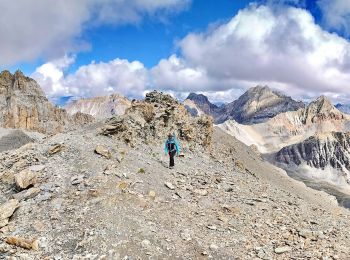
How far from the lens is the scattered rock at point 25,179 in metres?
21.4

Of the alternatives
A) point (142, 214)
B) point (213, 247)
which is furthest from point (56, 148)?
point (213, 247)

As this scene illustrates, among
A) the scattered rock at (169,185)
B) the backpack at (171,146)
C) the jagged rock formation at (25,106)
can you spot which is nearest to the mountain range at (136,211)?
the scattered rock at (169,185)

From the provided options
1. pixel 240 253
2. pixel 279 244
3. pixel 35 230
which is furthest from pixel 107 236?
pixel 279 244

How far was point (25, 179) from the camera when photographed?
70.9 feet

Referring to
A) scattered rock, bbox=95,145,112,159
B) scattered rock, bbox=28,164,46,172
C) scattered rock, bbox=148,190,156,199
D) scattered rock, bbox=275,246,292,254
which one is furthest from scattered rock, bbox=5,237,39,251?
scattered rock, bbox=275,246,292,254

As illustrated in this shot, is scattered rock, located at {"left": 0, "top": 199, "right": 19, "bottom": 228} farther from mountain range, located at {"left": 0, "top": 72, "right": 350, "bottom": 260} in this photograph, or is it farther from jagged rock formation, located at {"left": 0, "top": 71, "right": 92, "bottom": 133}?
jagged rock formation, located at {"left": 0, "top": 71, "right": 92, "bottom": 133}

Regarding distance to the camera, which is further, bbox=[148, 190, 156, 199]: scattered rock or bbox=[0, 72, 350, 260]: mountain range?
bbox=[148, 190, 156, 199]: scattered rock

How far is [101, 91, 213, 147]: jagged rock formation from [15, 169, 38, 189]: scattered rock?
814cm

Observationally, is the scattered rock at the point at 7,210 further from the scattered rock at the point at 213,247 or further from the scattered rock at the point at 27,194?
the scattered rock at the point at 213,247

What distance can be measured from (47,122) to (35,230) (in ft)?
584

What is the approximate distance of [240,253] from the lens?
59.7 ft

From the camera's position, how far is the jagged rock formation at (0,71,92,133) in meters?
171

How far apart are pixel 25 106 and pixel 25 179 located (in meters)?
167

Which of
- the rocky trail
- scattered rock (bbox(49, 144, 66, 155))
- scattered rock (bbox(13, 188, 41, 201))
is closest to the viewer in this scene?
the rocky trail
